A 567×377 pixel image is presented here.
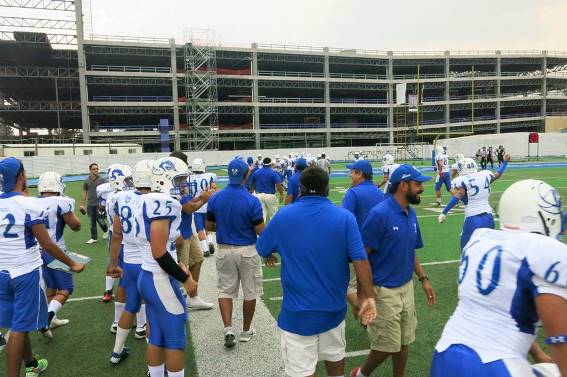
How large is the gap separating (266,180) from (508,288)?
8.44 meters

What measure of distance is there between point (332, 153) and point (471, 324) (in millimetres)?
53509

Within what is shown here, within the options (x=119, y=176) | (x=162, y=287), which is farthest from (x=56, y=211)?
(x=162, y=287)

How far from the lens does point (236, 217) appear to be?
4.96 metres

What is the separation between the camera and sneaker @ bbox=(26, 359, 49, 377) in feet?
13.6

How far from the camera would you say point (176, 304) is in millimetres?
3432

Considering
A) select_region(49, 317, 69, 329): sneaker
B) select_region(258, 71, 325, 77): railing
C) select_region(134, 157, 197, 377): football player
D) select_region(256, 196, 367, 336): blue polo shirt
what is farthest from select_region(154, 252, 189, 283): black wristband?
select_region(258, 71, 325, 77): railing

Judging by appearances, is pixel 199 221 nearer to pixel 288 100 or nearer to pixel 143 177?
pixel 143 177

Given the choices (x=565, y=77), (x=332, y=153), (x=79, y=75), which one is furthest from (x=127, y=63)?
(x=565, y=77)

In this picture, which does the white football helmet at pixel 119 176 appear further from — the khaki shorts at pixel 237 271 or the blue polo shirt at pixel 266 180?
the blue polo shirt at pixel 266 180

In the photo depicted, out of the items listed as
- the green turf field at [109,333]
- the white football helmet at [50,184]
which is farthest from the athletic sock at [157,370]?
the white football helmet at [50,184]

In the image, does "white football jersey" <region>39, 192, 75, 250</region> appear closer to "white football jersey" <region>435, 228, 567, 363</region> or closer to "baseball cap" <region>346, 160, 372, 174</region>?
"baseball cap" <region>346, 160, 372, 174</region>

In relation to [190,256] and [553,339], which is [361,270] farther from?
[190,256]

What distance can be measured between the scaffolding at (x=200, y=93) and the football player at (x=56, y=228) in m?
48.4

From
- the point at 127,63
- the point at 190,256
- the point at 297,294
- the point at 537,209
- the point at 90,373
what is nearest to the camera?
the point at 537,209
